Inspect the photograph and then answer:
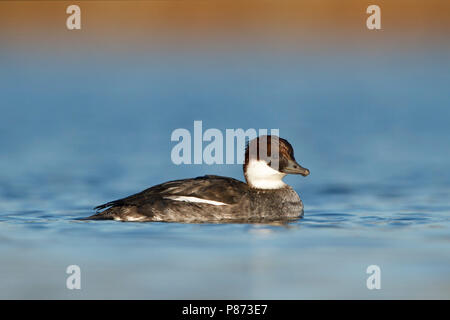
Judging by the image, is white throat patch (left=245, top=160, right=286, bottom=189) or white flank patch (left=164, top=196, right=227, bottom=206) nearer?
white flank patch (left=164, top=196, right=227, bottom=206)

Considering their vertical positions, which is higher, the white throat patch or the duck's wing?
the white throat patch

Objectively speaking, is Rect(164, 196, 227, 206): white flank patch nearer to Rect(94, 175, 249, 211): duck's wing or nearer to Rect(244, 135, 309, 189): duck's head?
Rect(94, 175, 249, 211): duck's wing

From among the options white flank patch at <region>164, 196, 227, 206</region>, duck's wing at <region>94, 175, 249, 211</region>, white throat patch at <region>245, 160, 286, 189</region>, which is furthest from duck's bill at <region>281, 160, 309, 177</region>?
white flank patch at <region>164, 196, 227, 206</region>

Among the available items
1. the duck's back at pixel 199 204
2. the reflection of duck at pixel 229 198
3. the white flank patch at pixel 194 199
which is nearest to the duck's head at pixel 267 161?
the reflection of duck at pixel 229 198

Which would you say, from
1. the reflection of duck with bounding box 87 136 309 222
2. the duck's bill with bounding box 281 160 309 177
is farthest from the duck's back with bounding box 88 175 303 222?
A: the duck's bill with bounding box 281 160 309 177

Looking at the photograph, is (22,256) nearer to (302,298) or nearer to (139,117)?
(302,298)

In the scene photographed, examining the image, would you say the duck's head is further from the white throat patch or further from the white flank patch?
the white flank patch

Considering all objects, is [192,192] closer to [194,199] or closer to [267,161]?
[194,199]
